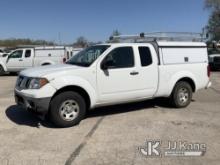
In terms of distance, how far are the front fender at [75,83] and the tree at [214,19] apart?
42.3 meters

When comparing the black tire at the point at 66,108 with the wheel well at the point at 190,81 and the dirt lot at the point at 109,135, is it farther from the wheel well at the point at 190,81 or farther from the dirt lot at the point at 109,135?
the wheel well at the point at 190,81

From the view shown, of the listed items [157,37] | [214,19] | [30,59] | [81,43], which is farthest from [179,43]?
[214,19]

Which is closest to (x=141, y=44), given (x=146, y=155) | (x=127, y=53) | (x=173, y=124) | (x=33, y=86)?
(x=127, y=53)

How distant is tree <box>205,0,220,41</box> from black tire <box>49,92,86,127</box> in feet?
140

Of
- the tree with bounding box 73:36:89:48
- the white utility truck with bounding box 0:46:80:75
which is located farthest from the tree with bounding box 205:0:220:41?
the white utility truck with bounding box 0:46:80:75

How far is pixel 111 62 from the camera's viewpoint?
22.0ft

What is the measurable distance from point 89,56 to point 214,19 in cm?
4292

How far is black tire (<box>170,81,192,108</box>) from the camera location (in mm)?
7961

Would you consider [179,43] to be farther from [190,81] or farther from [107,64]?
[107,64]

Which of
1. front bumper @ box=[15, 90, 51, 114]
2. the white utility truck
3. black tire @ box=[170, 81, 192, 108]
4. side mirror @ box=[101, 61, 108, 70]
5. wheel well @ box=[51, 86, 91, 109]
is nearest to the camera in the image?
front bumper @ box=[15, 90, 51, 114]

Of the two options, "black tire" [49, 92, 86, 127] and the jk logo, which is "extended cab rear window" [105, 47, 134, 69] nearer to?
"black tire" [49, 92, 86, 127]

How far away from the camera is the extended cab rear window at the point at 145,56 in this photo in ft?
23.7

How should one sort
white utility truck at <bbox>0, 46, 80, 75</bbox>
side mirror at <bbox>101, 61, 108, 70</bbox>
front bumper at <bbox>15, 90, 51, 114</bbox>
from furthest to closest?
white utility truck at <bbox>0, 46, 80, 75</bbox> → side mirror at <bbox>101, 61, 108, 70</bbox> → front bumper at <bbox>15, 90, 51, 114</bbox>

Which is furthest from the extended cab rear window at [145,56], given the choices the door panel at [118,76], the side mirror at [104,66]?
the side mirror at [104,66]
